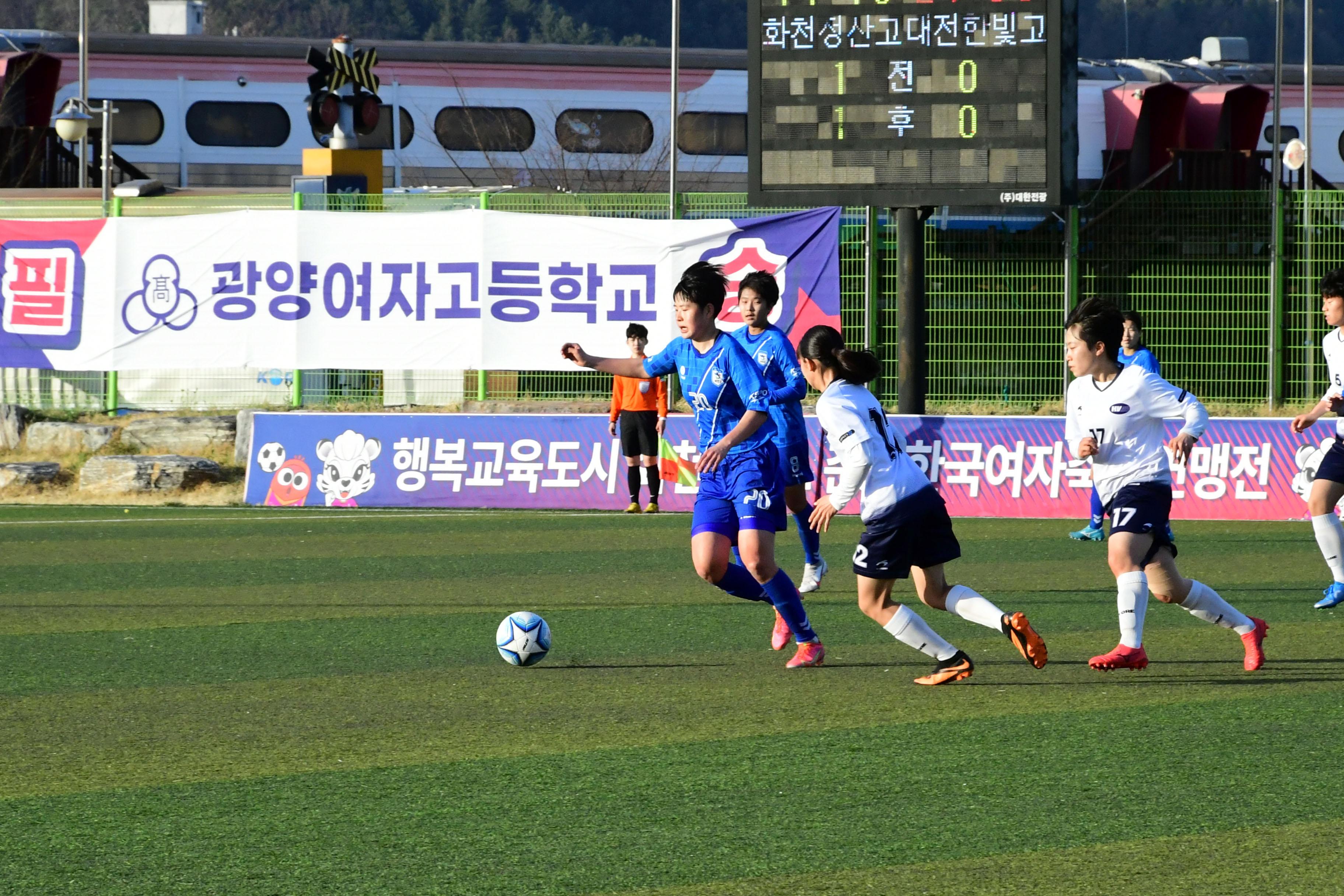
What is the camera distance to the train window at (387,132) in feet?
84.2

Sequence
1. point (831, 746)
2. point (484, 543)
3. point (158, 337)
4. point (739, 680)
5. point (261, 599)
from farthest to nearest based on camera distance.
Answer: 1. point (158, 337)
2. point (484, 543)
3. point (261, 599)
4. point (739, 680)
5. point (831, 746)

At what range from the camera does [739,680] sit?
8.23 metres

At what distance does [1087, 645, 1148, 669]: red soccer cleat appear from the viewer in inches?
313

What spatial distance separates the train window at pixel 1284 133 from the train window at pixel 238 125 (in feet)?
46.8

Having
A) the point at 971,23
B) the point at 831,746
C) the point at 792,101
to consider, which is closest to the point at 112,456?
the point at 792,101

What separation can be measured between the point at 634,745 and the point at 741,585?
2.30m

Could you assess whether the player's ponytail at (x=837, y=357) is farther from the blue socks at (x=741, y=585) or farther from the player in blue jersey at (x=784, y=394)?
the blue socks at (x=741, y=585)

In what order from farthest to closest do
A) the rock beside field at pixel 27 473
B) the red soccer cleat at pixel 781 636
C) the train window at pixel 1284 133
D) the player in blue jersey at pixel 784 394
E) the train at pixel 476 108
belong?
the train window at pixel 1284 133, the train at pixel 476 108, the rock beside field at pixel 27 473, the player in blue jersey at pixel 784 394, the red soccer cleat at pixel 781 636

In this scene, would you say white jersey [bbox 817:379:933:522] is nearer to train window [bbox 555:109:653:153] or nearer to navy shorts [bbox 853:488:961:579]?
navy shorts [bbox 853:488:961:579]

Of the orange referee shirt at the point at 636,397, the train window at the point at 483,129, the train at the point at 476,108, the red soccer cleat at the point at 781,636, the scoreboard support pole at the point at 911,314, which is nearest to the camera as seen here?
the red soccer cleat at the point at 781,636

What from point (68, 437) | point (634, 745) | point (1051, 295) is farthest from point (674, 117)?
point (634, 745)

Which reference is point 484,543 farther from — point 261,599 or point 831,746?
point 831,746

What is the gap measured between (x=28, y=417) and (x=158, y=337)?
1.84 metres

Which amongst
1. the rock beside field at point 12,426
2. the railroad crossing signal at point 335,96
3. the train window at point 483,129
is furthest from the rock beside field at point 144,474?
the train window at point 483,129
